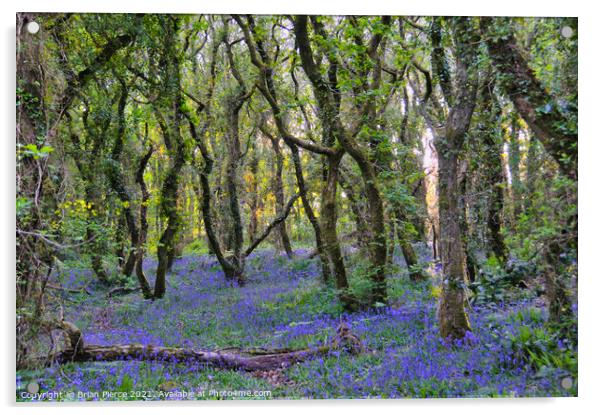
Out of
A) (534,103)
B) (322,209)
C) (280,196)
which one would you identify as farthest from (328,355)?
(280,196)

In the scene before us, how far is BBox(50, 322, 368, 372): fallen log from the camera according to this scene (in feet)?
18.3

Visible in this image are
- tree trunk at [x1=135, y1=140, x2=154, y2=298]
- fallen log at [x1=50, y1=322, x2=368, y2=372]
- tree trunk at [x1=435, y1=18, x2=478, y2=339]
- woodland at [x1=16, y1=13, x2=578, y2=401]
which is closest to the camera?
woodland at [x1=16, y1=13, x2=578, y2=401]

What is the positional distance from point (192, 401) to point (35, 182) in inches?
122

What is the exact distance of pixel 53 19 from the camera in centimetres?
557

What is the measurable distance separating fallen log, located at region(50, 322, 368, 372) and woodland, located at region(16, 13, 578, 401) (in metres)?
0.03

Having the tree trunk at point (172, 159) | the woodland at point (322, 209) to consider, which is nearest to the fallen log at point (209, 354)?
the woodland at point (322, 209)

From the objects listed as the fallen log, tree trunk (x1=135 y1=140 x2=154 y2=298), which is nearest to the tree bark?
the fallen log

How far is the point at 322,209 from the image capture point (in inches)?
324

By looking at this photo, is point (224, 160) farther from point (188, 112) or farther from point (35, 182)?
point (35, 182)

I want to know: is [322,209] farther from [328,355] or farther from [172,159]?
[172,159]

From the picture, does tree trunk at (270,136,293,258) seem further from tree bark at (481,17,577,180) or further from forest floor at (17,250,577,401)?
tree bark at (481,17,577,180)

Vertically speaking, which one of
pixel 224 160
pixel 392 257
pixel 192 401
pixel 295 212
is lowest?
pixel 192 401

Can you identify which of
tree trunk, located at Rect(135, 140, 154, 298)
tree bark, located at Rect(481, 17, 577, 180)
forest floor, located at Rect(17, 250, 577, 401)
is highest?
tree bark, located at Rect(481, 17, 577, 180)
